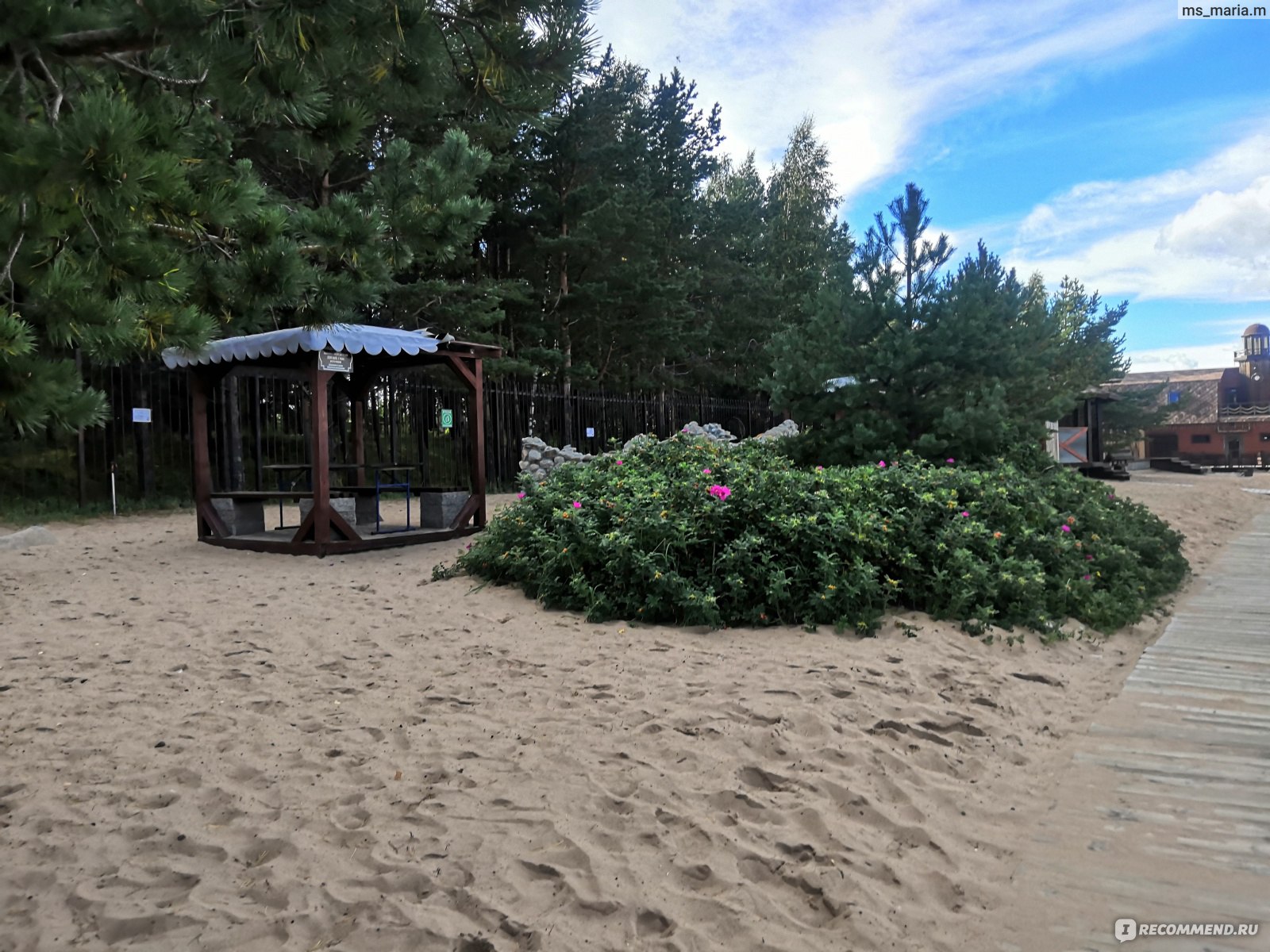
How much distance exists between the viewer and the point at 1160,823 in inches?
105

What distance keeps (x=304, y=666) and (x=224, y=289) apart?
2.11 metres

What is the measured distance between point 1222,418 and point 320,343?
156ft

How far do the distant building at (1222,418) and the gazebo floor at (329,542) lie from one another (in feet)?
132

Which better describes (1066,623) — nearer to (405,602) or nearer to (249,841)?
(405,602)

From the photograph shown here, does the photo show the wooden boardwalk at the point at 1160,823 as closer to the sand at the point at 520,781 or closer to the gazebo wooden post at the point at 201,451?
the sand at the point at 520,781

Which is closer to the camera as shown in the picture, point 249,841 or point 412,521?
point 249,841

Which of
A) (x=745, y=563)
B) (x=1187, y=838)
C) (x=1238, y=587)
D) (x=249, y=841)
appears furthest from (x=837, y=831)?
(x=1238, y=587)

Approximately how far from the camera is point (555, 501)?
661 centimetres

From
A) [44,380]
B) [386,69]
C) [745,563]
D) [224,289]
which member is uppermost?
[386,69]

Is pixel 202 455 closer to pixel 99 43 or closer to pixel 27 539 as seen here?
pixel 27 539

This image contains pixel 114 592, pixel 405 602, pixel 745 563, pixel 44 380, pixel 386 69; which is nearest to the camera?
pixel 44 380

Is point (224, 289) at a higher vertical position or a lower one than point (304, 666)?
higher

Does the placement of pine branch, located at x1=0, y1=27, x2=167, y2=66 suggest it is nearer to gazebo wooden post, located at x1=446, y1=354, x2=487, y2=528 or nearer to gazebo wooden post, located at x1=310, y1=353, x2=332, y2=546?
gazebo wooden post, located at x1=310, y1=353, x2=332, y2=546

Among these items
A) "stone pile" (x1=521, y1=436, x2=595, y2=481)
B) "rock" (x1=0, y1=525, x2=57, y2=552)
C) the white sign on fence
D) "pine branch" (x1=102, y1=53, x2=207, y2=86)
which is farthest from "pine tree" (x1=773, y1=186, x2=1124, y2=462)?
"rock" (x1=0, y1=525, x2=57, y2=552)
